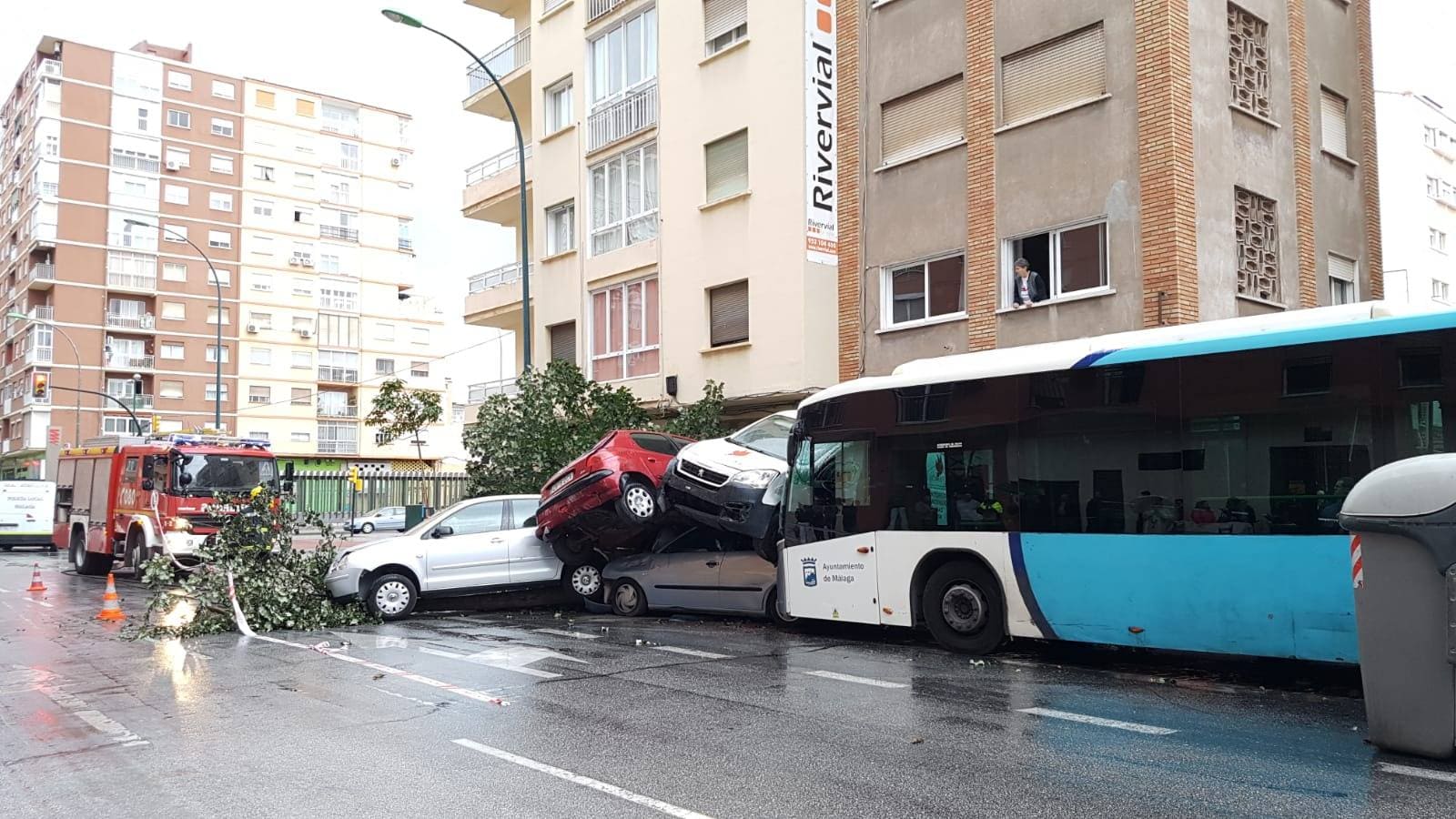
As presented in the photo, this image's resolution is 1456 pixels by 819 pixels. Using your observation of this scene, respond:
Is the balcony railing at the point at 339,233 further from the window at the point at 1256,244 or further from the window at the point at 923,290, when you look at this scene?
the window at the point at 1256,244

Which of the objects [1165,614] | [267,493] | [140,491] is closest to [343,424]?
[140,491]

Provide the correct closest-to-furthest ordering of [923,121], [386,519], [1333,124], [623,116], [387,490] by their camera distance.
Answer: [923,121] → [1333,124] → [623,116] → [387,490] → [386,519]

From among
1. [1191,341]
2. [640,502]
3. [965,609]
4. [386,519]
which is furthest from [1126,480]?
[386,519]

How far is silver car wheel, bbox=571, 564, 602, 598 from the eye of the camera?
15.5 metres

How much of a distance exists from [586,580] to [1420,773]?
1108 cm

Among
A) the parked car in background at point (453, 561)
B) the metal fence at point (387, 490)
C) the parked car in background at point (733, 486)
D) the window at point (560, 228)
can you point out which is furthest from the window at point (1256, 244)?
the metal fence at point (387, 490)

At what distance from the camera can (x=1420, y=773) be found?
605 cm

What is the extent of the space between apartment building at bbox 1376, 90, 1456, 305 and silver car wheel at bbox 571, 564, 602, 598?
48.7m

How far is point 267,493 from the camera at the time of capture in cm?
1517

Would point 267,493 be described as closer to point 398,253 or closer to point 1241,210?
point 1241,210

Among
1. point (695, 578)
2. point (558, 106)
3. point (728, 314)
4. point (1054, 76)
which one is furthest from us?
point (558, 106)

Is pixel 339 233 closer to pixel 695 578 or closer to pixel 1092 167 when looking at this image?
pixel 1092 167

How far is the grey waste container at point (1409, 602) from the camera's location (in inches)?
247

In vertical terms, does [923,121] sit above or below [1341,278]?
above
